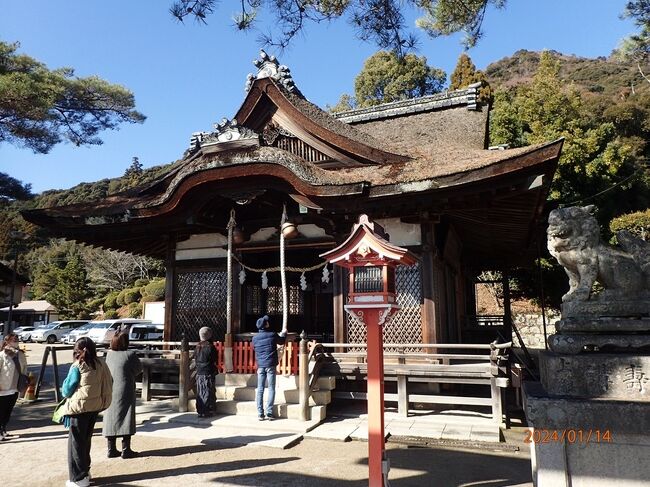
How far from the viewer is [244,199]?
8.97 metres

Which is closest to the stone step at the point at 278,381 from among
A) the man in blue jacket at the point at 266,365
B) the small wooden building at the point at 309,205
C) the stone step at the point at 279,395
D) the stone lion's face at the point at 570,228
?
the stone step at the point at 279,395

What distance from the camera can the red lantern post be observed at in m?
4.30

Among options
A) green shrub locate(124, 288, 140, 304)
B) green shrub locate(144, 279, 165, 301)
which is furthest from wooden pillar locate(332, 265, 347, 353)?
green shrub locate(124, 288, 140, 304)

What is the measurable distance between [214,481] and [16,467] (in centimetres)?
257

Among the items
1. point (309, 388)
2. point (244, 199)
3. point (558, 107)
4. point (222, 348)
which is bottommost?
point (309, 388)

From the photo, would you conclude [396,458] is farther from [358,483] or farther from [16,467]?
[16,467]

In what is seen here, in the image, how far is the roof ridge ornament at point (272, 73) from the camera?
37.1 feet

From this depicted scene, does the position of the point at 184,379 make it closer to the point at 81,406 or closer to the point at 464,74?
the point at 81,406

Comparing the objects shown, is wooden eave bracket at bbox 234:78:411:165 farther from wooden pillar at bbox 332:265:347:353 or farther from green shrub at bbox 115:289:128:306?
green shrub at bbox 115:289:128:306

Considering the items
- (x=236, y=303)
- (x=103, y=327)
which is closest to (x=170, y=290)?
(x=236, y=303)

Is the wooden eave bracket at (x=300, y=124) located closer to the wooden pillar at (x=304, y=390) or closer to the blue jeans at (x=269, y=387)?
the wooden pillar at (x=304, y=390)

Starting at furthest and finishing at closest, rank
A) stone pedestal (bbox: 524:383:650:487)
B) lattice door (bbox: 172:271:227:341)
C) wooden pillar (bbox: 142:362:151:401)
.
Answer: lattice door (bbox: 172:271:227:341) < wooden pillar (bbox: 142:362:151:401) < stone pedestal (bbox: 524:383:650:487)

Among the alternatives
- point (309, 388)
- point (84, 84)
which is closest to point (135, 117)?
point (84, 84)

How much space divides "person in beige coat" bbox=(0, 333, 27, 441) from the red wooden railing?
340 centimetres
